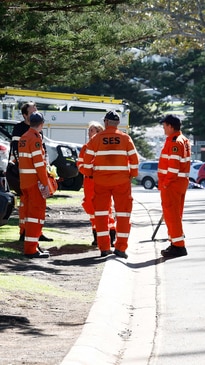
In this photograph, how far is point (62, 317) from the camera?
30.5 ft

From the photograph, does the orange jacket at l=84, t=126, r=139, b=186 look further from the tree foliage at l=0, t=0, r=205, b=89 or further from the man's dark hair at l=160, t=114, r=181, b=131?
the tree foliage at l=0, t=0, r=205, b=89

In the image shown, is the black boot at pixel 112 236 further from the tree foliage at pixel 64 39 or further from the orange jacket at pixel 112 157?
the tree foliage at pixel 64 39

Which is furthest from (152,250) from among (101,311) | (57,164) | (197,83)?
(197,83)

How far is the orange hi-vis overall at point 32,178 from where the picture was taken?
13109mm

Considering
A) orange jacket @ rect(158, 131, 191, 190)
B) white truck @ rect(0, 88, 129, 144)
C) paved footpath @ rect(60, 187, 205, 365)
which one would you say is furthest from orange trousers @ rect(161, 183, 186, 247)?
white truck @ rect(0, 88, 129, 144)

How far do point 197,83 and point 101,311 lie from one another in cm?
5758

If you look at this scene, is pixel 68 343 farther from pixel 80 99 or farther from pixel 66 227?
pixel 80 99

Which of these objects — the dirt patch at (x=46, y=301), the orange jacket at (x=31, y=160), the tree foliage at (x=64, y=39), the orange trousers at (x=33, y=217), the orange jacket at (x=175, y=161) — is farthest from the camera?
the tree foliage at (x=64, y=39)

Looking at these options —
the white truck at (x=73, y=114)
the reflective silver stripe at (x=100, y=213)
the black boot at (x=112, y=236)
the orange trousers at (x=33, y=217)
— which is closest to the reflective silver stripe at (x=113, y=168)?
the reflective silver stripe at (x=100, y=213)

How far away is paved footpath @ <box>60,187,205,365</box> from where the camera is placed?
7918 mm

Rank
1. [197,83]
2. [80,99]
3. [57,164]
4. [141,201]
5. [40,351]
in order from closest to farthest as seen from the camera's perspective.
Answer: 1. [40,351]
2. [57,164]
3. [141,201]
4. [80,99]
5. [197,83]

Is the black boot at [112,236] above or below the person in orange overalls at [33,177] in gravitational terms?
below

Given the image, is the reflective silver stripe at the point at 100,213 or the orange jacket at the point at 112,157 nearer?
the orange jacket at the point at 112,157

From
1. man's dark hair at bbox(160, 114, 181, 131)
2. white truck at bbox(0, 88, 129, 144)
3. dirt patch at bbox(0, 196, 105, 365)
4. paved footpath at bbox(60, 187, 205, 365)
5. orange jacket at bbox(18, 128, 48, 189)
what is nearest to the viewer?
dirt patch at bbox(0, 196, 105, 365)
